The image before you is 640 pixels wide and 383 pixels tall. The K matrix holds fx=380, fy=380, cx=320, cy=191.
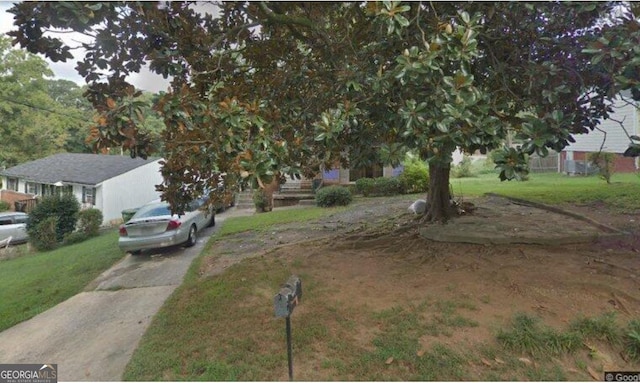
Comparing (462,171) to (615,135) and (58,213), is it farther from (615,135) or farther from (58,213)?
(58,213)

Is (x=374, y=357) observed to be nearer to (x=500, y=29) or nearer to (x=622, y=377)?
(x=622, y=377)

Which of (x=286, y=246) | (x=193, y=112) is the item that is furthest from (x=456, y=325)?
(x=286, y=246)

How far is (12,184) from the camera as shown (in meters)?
29.7

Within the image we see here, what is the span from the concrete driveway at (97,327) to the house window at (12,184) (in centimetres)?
2815

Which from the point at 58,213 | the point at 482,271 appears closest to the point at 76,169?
the point at 58,213

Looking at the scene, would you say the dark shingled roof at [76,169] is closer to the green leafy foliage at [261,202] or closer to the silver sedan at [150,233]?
the green leafy foliage at [261,202]

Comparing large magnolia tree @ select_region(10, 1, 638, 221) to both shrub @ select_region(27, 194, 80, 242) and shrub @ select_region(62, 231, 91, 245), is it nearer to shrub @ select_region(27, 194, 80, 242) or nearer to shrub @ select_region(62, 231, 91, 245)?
shrub @ select_region(62, 231, 91, 245)

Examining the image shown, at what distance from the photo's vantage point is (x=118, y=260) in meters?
9.60

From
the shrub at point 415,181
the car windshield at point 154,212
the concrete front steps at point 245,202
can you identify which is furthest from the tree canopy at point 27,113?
the shrub at point 415,181

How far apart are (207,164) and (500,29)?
3.72 m

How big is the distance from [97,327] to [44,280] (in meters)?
4.85

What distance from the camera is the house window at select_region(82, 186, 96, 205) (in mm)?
21234
